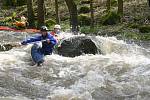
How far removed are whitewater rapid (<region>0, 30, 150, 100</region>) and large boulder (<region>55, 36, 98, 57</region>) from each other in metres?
0.40

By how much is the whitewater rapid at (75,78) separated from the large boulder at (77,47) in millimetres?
399

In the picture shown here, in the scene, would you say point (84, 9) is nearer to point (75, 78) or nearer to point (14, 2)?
point (14, 2)

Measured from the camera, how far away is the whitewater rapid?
10.9 metres

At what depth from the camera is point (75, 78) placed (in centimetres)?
1248

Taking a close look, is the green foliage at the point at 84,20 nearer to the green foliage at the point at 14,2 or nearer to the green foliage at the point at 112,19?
the green foliage at the point at 112,19

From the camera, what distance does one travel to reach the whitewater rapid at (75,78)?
10.9 metres

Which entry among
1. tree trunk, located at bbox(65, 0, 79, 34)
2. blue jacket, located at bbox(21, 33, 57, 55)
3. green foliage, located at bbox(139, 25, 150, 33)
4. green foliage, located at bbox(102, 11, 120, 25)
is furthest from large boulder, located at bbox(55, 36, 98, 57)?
green foliage, located at bbox(102, 11, 120, 25)

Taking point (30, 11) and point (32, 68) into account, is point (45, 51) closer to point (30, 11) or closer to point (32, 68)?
point (32, 68)

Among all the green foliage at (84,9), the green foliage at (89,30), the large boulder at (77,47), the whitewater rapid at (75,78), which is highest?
the large boulder at (77,47)

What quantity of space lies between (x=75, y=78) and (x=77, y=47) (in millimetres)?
3791

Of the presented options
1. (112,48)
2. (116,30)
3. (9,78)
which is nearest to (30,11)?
(116,30)

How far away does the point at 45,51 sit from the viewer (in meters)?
15.4

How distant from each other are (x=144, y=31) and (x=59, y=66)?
12.0m

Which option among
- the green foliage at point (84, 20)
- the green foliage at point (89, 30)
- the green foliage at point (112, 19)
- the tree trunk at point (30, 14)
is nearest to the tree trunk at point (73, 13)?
the green foliage at point (89, 30)
